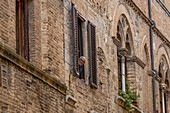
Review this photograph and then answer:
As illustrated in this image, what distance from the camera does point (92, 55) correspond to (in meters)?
16.4

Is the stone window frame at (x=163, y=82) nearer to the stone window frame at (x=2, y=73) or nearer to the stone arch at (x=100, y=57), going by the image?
the stone arch at (x=100, y=57)

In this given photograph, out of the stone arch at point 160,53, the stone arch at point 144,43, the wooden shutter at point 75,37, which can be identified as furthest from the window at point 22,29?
the stone arch at point 160,53

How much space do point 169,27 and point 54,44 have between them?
518 inches

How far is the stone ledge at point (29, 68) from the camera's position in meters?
11.5

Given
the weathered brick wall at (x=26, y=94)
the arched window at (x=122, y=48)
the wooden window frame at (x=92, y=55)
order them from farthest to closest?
the arched window at (x=122, y=48), the wooden window frame at (x=92, y=55), the weathered brick wall at (x=26, y=94)

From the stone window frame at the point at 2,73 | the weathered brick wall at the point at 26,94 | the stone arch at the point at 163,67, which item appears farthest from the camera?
the stone arch at the point at 163,67

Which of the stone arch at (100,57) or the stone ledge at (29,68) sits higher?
the stone arch at (100,57)

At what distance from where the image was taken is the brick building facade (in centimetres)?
1205

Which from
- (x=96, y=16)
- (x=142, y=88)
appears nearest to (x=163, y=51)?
(x=142, y=88)

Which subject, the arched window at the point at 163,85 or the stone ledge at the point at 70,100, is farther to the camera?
the arched window at the point at 163,85

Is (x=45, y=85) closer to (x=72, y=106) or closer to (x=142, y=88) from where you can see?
(x=72, y=106)

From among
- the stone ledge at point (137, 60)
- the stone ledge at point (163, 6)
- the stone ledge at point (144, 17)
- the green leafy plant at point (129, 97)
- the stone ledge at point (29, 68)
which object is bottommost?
the stone ledge at point (29, 68)

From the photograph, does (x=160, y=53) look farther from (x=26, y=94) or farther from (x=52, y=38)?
(x=26, y=94)

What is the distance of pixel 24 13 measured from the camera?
13352 millimetres
